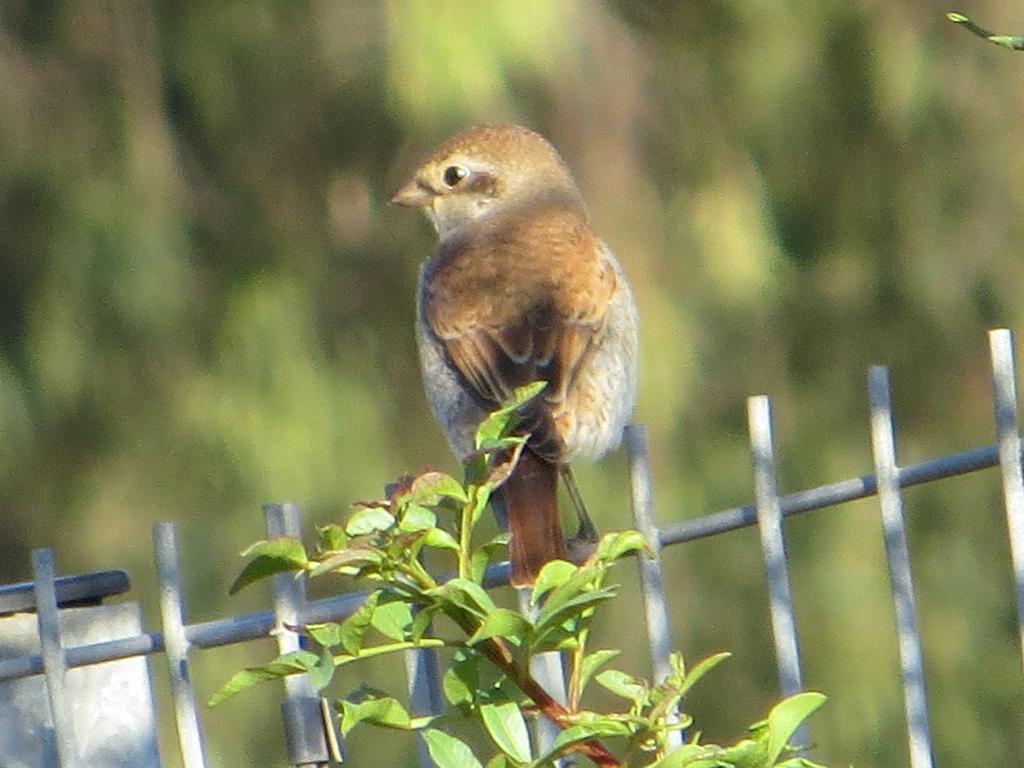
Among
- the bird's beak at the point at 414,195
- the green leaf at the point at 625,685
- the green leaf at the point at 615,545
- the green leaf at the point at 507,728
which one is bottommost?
the green leaf at the point at 507,728

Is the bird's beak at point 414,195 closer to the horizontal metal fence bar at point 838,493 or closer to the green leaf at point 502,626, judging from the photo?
the horizontal metal fence bar at point 838,493

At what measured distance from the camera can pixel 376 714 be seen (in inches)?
60.4

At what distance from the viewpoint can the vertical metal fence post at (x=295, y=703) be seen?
2.38m

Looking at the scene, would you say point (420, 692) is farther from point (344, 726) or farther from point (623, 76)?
point (623, 76)

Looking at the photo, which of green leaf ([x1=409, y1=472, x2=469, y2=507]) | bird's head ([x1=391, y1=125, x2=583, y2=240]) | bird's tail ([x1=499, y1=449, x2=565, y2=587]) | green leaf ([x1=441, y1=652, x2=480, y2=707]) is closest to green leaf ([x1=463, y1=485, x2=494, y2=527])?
green leaf ([x1=409, y1=472, x2=469, y2=507])

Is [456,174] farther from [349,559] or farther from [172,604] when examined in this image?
[349,559]

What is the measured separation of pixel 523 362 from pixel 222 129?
263cm

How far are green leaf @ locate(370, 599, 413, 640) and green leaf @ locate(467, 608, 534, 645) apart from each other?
83 mm

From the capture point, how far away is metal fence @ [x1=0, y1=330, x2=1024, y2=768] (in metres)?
2.39

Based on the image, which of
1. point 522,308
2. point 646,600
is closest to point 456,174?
point 522,308

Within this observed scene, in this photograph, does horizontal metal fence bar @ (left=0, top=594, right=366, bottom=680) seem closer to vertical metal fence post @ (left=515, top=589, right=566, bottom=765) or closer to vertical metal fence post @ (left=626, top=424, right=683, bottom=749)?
vertical metal fence post @ (left=515, top=589, right=566, bottom=765)

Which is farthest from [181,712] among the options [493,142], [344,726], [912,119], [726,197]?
[912,119]

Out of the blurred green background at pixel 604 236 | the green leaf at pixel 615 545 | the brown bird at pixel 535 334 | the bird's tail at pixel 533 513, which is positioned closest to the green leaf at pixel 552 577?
the green leaf at pixel 615 545

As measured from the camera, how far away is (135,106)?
6.33m
